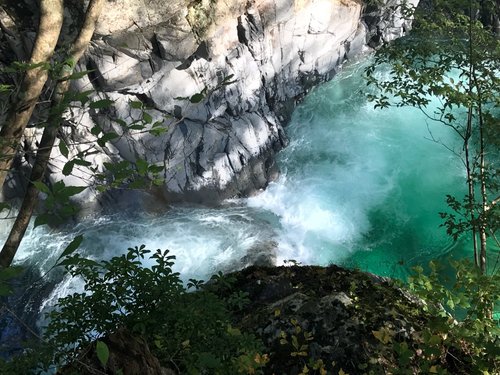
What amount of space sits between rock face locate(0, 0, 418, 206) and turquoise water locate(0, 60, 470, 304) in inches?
31.1

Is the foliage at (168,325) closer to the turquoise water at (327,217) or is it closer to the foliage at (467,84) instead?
the foliage at (467,84)

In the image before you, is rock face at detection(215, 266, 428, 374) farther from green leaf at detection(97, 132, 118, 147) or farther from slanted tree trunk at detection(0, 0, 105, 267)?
green leaf at detection(97, 132, 118, 147)

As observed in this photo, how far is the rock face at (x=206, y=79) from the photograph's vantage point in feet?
29.9

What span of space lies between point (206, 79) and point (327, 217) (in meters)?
4.66

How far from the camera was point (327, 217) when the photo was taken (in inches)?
408

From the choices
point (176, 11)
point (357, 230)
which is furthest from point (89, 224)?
point (357, 230)

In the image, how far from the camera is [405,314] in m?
3.59

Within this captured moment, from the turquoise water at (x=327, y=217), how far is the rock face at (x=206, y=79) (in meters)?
0.79

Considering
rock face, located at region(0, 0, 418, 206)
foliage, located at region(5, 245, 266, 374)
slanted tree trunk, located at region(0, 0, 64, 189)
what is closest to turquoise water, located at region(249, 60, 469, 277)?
rock face, located at region(0, 0, 418, 206)

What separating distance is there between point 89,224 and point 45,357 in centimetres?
785

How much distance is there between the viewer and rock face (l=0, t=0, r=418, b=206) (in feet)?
29.9

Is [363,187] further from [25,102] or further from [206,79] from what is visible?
[25,102]

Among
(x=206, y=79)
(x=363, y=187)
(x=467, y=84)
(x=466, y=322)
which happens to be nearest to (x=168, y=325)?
(x=466, y=322)

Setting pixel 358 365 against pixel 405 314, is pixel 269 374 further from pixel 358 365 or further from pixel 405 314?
pixel 405 314
